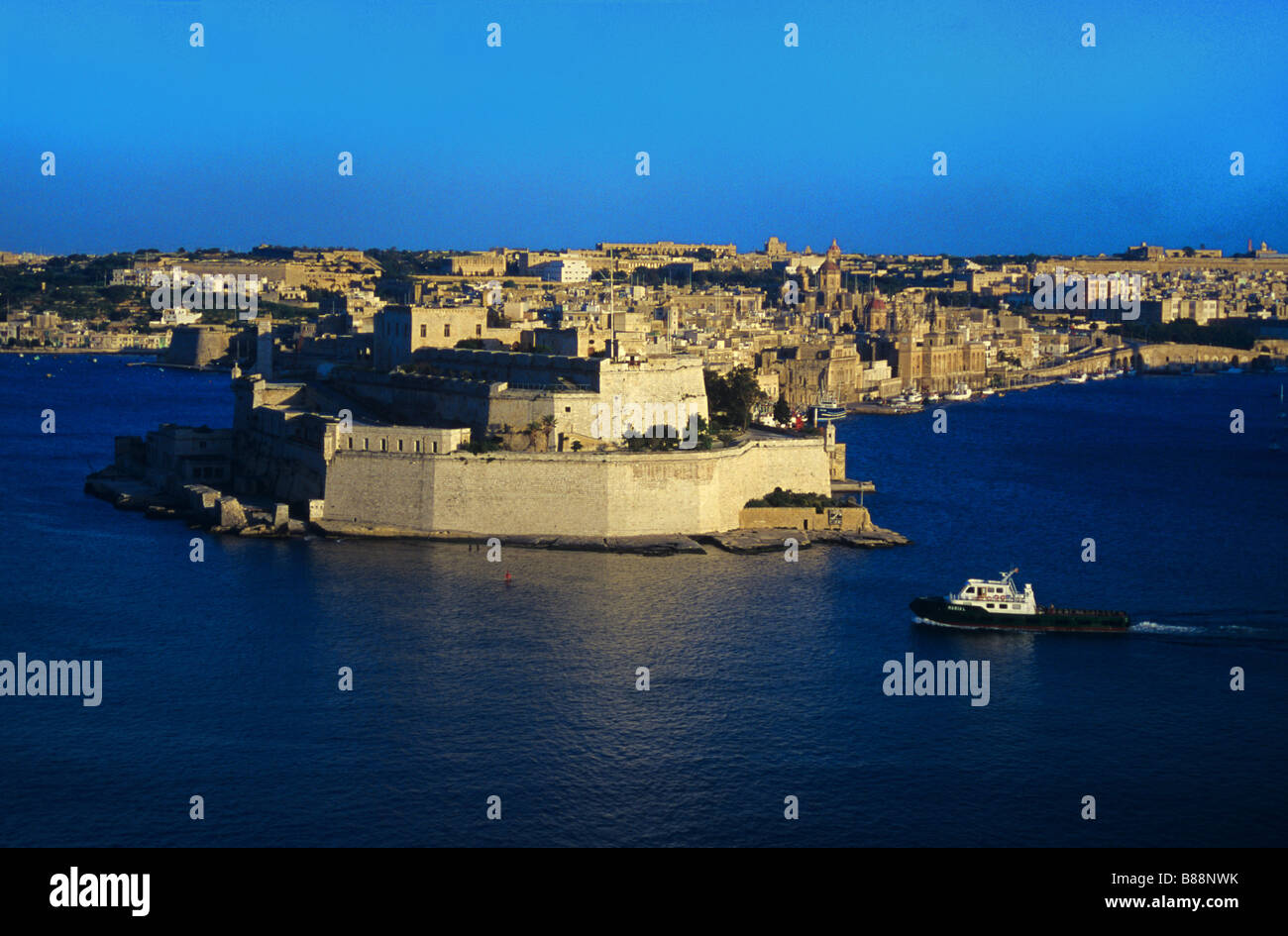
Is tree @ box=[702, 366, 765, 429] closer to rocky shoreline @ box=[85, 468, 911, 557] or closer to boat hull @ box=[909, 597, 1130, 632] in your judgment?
rocky shoreline @ box=[85, 468, 911, 557]

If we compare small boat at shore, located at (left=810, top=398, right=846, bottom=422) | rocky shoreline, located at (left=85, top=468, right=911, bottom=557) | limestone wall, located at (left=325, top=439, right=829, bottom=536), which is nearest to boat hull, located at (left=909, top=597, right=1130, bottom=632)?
rocky shoreline, located at (left=85, top=468, right=911, bottom=557)

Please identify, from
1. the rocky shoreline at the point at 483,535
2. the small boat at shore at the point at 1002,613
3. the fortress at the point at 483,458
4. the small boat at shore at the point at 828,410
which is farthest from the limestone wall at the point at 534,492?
the small boat at shore at the point at 828,410

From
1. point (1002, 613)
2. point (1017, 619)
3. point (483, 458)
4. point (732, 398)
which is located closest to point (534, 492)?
point (483, 458)

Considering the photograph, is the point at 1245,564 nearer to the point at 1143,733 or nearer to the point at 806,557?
the point at 806,557

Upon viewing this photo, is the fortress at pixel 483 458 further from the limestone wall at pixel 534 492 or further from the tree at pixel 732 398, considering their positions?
the tree at pixel 732 398

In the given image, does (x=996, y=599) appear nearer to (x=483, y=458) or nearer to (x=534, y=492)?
(x=534, y=492)
